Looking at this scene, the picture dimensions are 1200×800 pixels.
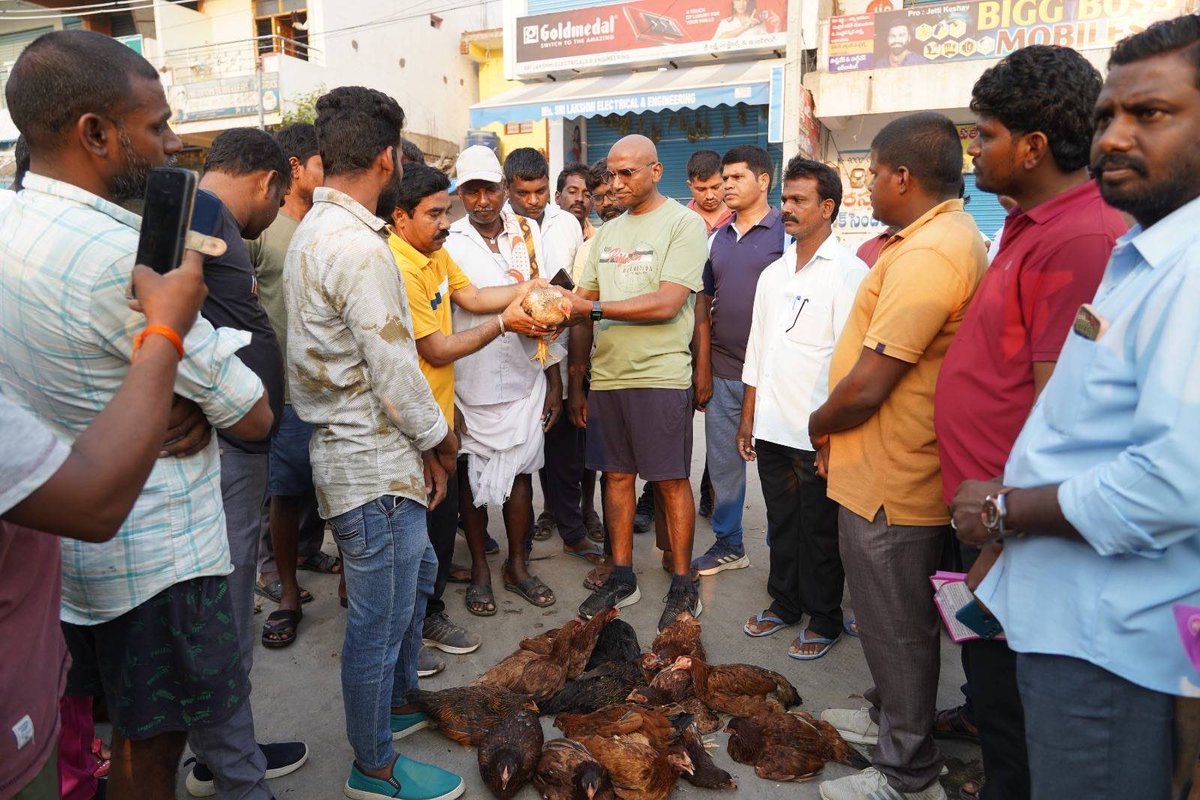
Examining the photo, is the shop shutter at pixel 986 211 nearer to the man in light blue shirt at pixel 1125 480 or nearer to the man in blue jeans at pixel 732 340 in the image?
the man in blue jeans at pixel 732 340

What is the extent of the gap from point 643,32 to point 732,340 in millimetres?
11721

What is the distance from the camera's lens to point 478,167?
12.7ft

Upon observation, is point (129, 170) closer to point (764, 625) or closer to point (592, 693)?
point (592, 693)

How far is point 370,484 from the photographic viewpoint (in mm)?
2404

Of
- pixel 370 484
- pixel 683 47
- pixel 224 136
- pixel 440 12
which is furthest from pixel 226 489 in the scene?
pixel 440 12

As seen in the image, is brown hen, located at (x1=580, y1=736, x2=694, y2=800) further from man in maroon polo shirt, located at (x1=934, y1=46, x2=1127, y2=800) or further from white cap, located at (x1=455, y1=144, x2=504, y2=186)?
white cap, located at (x1=455, y1=144, x2=504, y2=186)

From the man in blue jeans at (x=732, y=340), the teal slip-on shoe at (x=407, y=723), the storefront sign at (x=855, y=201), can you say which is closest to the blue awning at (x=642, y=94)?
the storefront sign at (x=855, y=201)

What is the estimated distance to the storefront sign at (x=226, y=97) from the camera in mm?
15455

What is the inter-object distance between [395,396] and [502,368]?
1.64m

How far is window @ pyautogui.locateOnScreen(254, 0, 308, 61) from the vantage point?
17.9 metres

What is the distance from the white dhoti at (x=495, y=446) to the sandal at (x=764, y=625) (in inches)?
56.2

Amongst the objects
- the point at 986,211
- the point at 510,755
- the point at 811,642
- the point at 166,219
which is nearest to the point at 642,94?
the point at 986,211

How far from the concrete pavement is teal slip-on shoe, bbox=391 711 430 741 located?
4cm

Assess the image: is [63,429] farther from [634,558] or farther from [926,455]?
[634,558]
